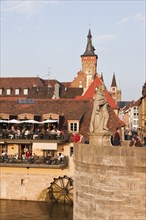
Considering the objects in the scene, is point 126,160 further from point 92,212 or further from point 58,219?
point 58,219

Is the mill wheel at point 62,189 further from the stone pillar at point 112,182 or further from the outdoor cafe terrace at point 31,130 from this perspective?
the stone pillar at point 112,182

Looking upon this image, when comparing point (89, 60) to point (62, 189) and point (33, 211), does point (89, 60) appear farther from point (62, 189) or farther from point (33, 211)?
point (33, 211)

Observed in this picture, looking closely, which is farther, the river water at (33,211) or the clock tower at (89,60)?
the clock tower at (89,60)

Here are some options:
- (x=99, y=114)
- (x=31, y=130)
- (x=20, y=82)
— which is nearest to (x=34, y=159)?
(x=31, y=130)

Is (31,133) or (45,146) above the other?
(31,133)

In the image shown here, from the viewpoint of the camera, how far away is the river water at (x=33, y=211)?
26.9 m

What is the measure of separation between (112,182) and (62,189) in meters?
16.9

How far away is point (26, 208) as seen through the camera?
28.8 m

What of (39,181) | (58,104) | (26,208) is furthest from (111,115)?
(26,208)

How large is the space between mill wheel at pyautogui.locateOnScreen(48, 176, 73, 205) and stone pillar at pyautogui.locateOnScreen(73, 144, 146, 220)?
15.2 meters

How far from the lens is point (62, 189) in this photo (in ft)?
99.3

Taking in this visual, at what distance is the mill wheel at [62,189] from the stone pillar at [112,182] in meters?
15.2

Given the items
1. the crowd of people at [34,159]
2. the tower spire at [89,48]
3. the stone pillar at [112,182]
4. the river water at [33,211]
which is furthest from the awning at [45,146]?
the tower spire at [89,48]

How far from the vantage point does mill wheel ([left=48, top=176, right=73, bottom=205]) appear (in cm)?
3022
